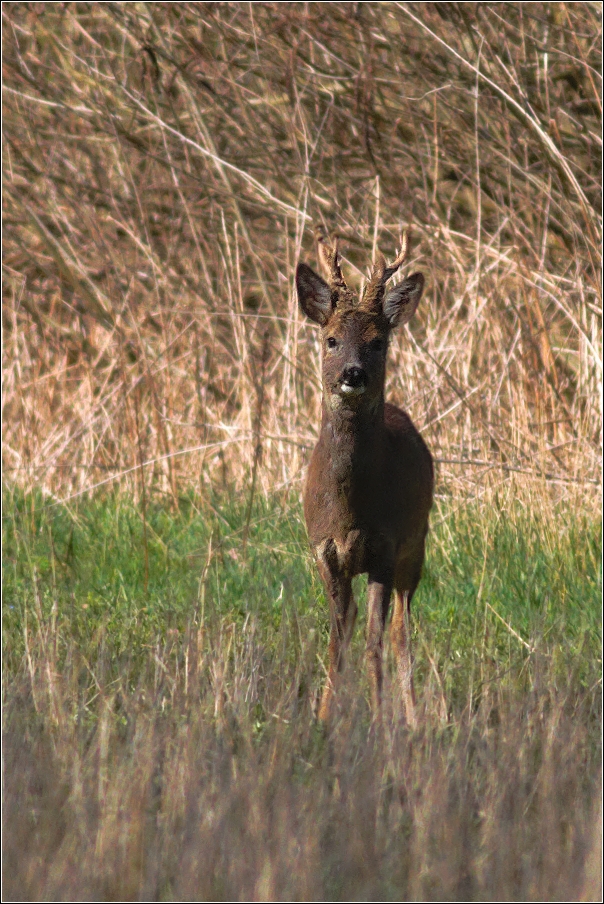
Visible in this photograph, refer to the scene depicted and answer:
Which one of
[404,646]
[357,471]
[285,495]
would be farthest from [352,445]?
[285,495]

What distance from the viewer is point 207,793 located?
361 cm

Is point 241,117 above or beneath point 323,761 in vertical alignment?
A: above

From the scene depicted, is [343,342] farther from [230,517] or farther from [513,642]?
[230,517]

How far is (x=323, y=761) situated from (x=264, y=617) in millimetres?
1830

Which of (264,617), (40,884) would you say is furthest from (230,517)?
(40,884)

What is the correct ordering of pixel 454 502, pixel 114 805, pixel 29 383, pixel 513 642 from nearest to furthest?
pixel 114 805 → pixel 513 642 → pixel 454 502 → pixel 29 383

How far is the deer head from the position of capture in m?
4.54

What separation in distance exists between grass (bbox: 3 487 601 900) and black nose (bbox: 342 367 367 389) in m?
0.81

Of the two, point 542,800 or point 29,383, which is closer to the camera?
point 542,800

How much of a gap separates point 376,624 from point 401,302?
111 cm

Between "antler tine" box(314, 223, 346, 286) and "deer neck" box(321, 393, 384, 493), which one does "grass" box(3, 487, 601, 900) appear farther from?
"antler tine" box(314, 223, 346, 286)

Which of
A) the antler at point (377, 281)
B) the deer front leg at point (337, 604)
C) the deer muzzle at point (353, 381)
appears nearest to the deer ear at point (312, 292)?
the antler at point (377, 281)

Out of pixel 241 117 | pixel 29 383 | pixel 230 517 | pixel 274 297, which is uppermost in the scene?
pixel 241 117

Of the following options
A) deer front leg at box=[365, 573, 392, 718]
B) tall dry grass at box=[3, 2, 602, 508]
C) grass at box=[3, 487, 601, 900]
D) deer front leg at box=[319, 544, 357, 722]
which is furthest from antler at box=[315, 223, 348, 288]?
tall dry grass at box=[3, 2, 602, 508]
